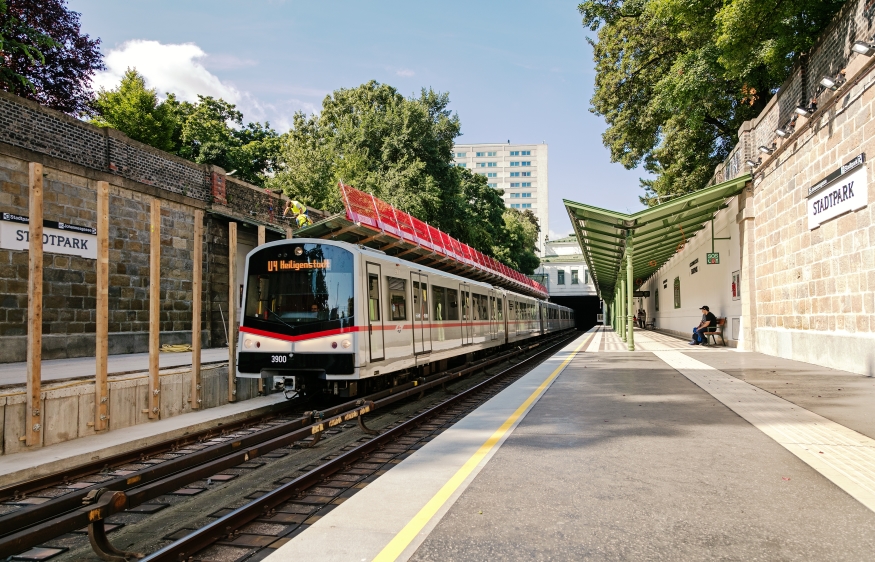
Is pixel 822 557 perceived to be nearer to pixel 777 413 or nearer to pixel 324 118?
pixel 777 413

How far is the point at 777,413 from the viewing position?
7770 mm

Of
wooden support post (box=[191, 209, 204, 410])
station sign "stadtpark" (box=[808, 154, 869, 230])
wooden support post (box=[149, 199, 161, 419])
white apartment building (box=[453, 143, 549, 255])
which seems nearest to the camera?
wooden support post (box=[149, 199, 161, 419])

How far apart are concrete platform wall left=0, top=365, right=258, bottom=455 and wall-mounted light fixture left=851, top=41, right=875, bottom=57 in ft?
38.7

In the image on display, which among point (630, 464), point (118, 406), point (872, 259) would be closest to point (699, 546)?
point (630, 464)

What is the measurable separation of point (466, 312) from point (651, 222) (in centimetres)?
731

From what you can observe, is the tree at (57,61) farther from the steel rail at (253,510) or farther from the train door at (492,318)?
the steel rail at (253,510)

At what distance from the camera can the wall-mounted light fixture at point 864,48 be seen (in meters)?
10.0

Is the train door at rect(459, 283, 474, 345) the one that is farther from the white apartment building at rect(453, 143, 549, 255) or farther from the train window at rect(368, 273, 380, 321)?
the white apartment building at rect(453, 143, 549, 255)

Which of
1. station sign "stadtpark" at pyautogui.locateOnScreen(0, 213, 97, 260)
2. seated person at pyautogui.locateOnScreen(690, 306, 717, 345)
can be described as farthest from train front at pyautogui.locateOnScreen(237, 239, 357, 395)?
seated person at pyautogui.locateOnScreen(690, 306, 717, 345)

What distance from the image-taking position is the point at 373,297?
394 inches

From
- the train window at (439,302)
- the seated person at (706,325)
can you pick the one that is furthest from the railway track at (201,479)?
the seated person at (706,325)

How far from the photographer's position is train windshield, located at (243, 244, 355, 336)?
31.1 feet

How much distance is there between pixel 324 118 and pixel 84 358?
38034mm

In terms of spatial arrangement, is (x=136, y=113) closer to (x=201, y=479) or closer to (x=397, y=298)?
(x=397, y=298)
